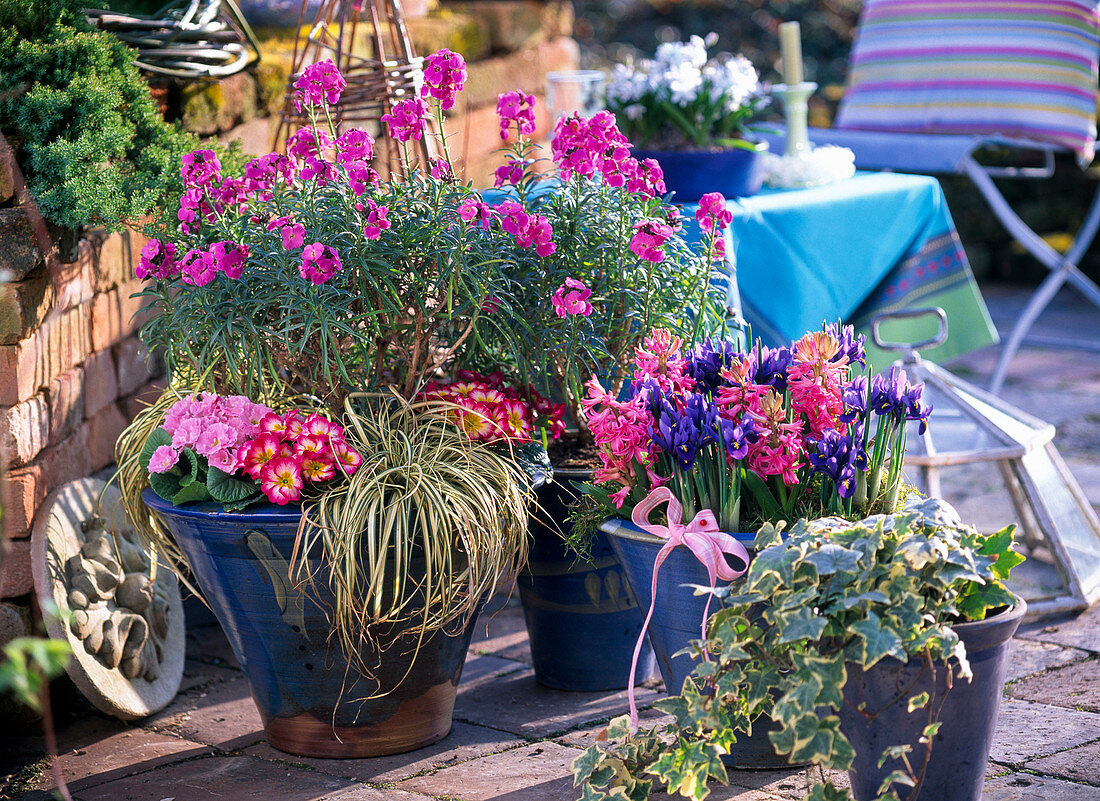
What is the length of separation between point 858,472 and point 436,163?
91cm

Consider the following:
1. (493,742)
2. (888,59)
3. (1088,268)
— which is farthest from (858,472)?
(1088,268)

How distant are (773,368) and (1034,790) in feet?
2.52

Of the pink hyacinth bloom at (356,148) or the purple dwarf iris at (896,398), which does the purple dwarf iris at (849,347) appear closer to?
the purple dwarf iris at (896,398)

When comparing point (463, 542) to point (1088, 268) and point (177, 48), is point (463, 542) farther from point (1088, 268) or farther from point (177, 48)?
point (1088, 268)

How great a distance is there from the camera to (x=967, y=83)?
3.63m

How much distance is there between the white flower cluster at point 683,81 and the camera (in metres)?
2.68

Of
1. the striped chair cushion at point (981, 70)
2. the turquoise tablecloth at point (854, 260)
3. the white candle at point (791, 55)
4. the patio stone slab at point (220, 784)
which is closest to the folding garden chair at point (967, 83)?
the striped chair cushion at point (981, 70)

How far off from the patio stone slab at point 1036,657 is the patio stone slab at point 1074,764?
34cm

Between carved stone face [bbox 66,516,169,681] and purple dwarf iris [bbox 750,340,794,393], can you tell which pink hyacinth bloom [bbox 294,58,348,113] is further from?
carved stone face [bbox 66,516,169,681]

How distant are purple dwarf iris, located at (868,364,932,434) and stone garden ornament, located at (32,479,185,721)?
4.35ft

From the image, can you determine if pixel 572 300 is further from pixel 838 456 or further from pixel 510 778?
pixel 510 778

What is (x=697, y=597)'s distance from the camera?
181 cm

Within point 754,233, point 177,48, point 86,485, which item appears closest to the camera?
point 86,485

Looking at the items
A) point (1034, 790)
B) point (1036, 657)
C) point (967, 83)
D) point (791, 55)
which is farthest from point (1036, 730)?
point (967, 83)
